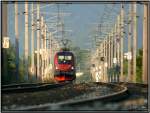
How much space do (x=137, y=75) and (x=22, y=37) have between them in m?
8.54

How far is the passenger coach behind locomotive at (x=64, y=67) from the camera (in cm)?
3022

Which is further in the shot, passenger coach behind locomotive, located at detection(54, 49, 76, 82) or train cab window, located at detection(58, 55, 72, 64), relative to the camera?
train cab window, located at detection(58, 55, 72, 64)

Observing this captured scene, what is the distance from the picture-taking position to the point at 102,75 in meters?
41.5

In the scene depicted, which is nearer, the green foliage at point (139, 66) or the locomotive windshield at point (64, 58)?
the green foliage at point (139, 66)

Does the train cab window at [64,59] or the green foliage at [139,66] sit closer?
the green foliage at [139,66]

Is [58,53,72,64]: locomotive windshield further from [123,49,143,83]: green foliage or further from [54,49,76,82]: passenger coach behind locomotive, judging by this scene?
[123,49,143,83]: green foliage

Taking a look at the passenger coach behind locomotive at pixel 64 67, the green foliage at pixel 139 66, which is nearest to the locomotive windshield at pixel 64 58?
the passenger coach behind locomotive at pixel 64 67

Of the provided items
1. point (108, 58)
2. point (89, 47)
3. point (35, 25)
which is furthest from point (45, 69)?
point (89, 47)

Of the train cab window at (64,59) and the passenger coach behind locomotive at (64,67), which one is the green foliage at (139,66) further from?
Result: the train cab window at (64,59)

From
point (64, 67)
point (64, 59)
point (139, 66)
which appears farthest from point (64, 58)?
point (139, 66)

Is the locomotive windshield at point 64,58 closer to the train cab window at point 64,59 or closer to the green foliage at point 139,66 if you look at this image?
the train cab window at point 64,59

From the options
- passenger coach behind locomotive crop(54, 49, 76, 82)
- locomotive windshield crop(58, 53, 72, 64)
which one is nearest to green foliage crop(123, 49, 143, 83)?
passenger coach behind locomotive crop(54, 49, 76, 82)

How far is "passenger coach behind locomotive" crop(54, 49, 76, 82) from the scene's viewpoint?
99.1 ft

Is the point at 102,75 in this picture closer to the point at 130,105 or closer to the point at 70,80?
the point at 70,80
